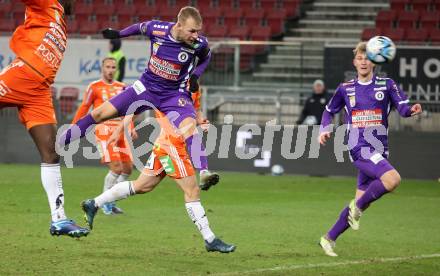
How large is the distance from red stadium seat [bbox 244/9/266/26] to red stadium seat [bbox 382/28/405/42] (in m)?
3.81

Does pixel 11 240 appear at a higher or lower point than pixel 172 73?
lower

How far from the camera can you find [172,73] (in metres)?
10.7

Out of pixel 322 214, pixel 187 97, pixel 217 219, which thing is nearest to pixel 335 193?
pixel 322 214

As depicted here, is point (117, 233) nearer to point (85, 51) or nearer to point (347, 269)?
point (347, 269)

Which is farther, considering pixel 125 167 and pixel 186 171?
pixel 125 167

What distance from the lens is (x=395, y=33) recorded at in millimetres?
26406

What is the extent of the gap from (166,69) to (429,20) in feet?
56.2

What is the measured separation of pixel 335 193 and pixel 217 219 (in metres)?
4.72

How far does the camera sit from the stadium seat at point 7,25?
28.4m

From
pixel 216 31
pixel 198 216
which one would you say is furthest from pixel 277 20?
pixel 198 216

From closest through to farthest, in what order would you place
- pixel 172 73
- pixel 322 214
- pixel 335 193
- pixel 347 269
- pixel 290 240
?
1. pixel 347 269
2. pixel 172 73
3. pixel 290 240
4. pixel 322 214
5. pixel 335 193

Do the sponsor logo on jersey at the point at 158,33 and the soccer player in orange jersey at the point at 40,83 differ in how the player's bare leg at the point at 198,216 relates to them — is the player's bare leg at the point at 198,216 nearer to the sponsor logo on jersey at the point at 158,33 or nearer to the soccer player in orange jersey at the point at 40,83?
the soccer player in orange jersey at the point at 40,83

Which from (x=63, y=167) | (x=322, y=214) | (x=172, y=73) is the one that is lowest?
(x=63, y=167)

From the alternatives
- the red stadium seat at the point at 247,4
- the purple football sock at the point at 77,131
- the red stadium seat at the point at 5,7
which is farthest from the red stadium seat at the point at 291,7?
the purple football sock at the point at 77,131
